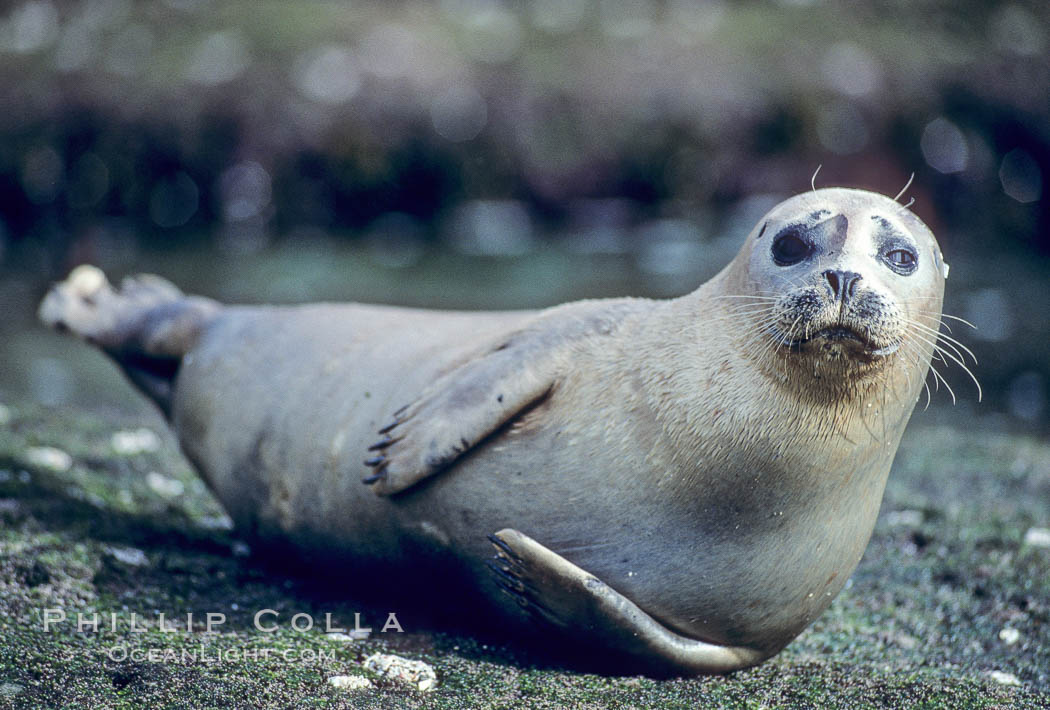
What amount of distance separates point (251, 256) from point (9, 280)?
210 cm

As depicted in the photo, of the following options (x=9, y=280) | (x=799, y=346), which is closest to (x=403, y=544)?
(x=799, y=346)

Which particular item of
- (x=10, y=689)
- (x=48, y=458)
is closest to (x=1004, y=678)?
(x=10, y=689)

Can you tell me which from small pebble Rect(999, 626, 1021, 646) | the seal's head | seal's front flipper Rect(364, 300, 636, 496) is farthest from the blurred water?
the seal's head

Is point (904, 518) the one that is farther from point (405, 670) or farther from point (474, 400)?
point (405, 670)

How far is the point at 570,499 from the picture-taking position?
2869 millimetres

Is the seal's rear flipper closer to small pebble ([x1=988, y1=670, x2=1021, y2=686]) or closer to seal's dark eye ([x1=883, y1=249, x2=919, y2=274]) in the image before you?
seal's dark eye ([x1=883, y1=249, x2=919, y2=274])

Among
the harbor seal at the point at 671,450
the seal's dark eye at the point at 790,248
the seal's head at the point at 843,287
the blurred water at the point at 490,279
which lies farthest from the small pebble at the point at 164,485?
the seal's dark eye at the point at 790,248

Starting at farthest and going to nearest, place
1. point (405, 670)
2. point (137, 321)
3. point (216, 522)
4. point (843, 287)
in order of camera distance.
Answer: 1. point (137, 321)
2. point (216, 522)
3. point (405, 670)
4. point (843, 287)

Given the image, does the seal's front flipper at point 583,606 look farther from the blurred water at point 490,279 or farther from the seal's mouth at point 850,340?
the blurred water at point 490,279

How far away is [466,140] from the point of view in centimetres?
1206

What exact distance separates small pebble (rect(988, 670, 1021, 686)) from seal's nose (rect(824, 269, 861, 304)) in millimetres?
1284

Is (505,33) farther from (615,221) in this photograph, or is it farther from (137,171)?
(137,171)

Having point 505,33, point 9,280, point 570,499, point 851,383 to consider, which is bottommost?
point 9,280

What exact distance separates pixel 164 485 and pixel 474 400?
6.54 feet
